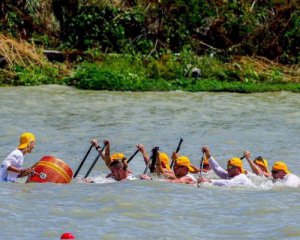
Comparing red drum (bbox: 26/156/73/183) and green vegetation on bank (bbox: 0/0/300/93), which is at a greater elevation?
red drum (bbox: 26/156/73/183)

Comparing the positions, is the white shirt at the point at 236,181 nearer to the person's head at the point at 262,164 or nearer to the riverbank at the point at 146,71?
the person's head at the point at 262,164

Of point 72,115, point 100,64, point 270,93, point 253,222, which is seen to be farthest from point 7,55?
point 253,222

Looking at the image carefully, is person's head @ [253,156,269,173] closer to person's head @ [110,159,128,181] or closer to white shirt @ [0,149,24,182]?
person's head @ [110,159,128,181]

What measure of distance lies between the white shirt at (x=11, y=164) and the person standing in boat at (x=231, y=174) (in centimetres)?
284

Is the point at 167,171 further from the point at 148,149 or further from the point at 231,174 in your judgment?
the point at 148,149

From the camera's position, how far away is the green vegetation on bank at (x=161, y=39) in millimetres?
26938

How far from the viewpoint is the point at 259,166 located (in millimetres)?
16359

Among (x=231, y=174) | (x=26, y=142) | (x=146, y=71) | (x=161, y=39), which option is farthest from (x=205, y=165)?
(x=161, y=39)

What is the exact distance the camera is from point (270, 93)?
25.5 metres

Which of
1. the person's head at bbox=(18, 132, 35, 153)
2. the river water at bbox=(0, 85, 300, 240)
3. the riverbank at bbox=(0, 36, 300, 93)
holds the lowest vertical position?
the riverbank at bbox=(0, 36, 300, 93)

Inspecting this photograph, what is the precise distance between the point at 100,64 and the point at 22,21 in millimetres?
3312

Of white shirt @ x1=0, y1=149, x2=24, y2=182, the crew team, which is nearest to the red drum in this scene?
the crew team

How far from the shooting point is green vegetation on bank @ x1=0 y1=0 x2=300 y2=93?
2694 centimetres

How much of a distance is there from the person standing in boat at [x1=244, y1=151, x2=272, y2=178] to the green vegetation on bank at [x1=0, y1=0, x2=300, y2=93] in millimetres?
9953
